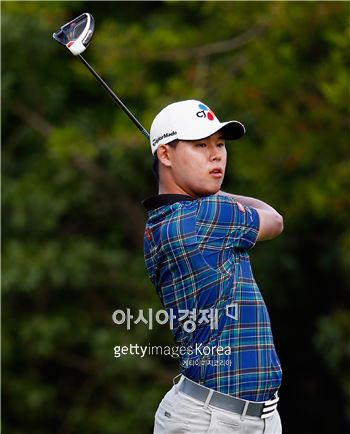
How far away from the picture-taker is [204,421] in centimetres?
420

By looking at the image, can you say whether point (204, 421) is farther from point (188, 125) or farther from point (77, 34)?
point (77, 34)

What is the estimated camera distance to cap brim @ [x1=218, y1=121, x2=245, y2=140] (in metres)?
4.27

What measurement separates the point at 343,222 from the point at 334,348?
1190 millimetres

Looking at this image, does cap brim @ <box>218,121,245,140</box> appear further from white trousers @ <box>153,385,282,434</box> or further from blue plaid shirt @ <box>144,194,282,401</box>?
white trousers @ <box>153,385,282,434</box>

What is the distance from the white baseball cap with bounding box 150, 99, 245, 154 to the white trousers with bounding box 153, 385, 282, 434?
940mm

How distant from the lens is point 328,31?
10.7 meters

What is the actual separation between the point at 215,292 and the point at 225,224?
244mm

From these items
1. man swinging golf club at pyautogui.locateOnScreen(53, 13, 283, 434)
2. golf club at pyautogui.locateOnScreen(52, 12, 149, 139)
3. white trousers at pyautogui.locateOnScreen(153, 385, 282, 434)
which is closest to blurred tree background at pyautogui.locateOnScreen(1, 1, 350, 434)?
golf club at pyautogui.locateOnScreen(52, 12, 149, 139)

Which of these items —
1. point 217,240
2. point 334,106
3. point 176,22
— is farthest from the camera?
point 176,22

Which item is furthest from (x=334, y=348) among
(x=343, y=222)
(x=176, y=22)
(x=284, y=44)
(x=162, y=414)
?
(x=162, y=414)

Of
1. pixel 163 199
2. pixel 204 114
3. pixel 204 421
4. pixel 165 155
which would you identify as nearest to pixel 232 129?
pixel 204 114

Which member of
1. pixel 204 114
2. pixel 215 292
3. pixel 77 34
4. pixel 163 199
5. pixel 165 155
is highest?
pixel 77 34

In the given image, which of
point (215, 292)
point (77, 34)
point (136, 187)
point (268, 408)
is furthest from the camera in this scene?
point (136, 187)

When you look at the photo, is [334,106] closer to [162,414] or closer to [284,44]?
[284,44]
